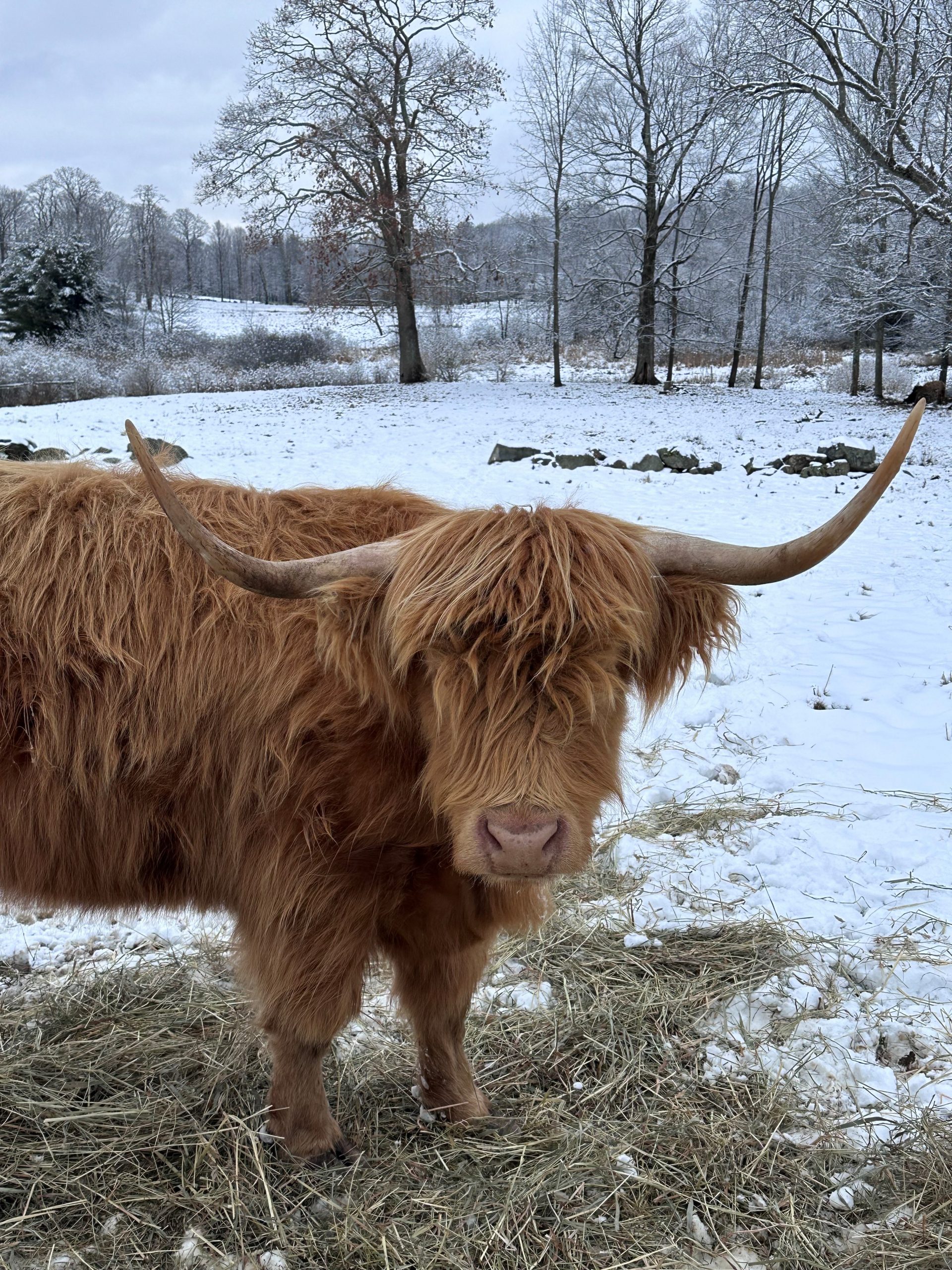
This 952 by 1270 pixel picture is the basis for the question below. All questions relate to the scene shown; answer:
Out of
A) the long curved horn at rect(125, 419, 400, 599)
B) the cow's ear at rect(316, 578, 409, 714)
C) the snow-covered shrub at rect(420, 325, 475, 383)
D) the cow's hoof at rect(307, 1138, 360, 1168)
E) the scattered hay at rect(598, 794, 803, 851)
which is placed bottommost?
the cow's hoof at rect(307, 1138, 360, 1168)

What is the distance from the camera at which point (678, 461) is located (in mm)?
11797

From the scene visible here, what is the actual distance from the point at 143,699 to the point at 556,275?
2403cm

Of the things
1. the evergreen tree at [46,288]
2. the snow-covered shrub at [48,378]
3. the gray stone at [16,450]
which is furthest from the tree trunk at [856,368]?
the evergreen tree at [46,288]

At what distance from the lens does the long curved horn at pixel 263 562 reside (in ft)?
4.79

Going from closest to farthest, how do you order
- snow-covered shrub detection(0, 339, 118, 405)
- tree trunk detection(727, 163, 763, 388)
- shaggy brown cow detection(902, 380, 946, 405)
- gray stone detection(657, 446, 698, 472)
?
gray stone detection(657, 446, 698, 472), snow-covered shrub detection(0, 339, 118, 405), shaggy brown cow detection(902, 380, 946, 405), tree trunk detection(727, 163, 763, 388)

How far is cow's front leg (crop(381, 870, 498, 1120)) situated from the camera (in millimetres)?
2014

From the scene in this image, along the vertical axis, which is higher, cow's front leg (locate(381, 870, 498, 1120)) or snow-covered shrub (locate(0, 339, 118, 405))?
snow-covered shrub (locate(0, 339, 118, 405))

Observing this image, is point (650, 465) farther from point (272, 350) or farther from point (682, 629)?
point (272, 350)

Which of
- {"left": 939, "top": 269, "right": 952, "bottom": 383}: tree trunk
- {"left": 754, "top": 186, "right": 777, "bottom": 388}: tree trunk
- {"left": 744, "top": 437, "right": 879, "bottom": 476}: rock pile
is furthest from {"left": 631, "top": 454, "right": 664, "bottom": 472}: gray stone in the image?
{"left": 754, "top": 186, "right": 777, "bottom": 388}: tree trunk

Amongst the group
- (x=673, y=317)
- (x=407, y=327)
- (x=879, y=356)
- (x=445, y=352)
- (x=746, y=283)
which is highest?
(x=746, y=283)

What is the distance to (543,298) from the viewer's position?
2725 cm

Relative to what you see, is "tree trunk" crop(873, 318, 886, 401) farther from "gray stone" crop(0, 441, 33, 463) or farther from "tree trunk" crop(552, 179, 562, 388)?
"gray stone" crop(0, 441, 33, 463)

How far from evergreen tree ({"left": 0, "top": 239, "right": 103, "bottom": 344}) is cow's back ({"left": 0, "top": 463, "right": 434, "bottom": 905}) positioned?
31.4 metres

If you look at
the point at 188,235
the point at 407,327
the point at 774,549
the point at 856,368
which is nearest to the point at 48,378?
the point at 407,327
